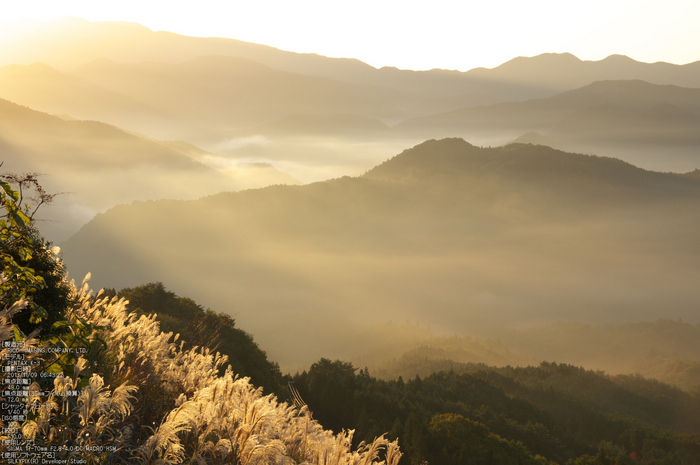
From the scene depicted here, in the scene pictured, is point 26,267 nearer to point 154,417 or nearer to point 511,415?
point 154,417

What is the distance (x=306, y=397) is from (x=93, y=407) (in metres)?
46.8

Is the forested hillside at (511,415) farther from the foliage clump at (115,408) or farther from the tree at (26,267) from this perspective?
the tree at (26,267)

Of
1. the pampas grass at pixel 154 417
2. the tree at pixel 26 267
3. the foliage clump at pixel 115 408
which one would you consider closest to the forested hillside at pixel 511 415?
the pampas grass at pixel 154 417


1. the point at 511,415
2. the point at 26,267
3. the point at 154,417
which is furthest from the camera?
the point at 511,415

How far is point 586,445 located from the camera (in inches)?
2685

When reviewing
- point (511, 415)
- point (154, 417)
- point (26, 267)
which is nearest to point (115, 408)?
point (154, 417)

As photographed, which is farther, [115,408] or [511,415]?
[511,415]

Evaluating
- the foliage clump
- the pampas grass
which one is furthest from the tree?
the pampas grass

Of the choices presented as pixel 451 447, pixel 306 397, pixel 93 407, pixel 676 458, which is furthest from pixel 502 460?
pixel 676 458

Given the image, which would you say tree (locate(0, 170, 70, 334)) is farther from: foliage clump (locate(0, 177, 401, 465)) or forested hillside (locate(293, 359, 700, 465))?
forested hillside (locate(293, 359, 700, 465))

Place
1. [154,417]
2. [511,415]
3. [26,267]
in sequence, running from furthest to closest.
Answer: [511,415]
[154,417]
[26,267]

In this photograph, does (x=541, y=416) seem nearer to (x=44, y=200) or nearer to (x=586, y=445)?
(x=586, y=445)

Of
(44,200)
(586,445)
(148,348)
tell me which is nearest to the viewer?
(44,200)

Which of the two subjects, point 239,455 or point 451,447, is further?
point 451,447
